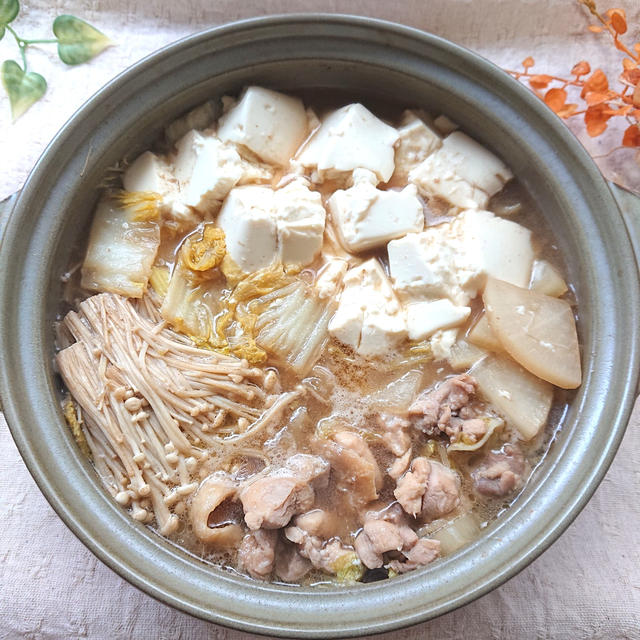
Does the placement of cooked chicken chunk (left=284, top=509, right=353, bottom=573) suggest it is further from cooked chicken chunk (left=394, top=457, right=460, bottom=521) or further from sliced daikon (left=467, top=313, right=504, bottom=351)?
sliced daikon (left=467, top=313, right=504, bottom=351)

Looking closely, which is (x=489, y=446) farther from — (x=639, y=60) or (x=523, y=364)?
(x=639, y=60)

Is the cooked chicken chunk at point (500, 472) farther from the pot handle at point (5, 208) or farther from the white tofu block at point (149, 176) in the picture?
the pot handle at point (5, 208)

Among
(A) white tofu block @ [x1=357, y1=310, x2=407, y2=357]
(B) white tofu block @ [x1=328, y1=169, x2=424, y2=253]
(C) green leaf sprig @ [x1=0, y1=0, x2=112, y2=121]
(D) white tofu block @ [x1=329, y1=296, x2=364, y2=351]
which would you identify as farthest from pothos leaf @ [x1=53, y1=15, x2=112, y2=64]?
(A) white tofu block @ [x1=357, y1=310, x2=407, y2=357]

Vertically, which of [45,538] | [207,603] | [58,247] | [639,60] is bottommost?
[45,538]

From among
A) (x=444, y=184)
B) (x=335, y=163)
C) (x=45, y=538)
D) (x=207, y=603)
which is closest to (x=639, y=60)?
(x=444, y=184)

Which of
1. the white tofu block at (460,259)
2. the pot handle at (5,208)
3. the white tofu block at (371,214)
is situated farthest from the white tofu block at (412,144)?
the pot handle at (5,208)

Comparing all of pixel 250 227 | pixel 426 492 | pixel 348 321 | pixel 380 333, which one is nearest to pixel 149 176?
pixel 250 227
